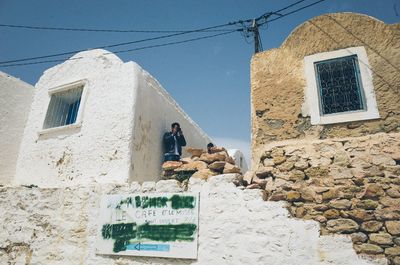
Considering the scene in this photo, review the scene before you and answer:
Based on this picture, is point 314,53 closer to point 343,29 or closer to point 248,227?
point 343,29

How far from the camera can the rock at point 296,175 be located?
14.6 ft

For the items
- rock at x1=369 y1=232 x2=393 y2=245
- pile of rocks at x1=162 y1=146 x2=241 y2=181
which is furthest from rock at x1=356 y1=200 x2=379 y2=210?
pile of rocks at x1=162 y1=146 x2=241 y2=181

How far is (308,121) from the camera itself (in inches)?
193

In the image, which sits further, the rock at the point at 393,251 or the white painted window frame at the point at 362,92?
the white painted window frame at the point at 362,92

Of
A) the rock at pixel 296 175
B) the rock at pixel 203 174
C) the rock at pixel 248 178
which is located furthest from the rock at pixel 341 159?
the rock at pixel 203 174

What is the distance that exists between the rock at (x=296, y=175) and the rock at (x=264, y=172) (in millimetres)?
311

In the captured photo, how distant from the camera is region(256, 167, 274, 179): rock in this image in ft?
15.2

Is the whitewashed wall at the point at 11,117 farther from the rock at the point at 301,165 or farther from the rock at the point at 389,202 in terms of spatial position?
the rock at the point at 389,202

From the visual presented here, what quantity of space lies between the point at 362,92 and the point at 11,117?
25.5 ft

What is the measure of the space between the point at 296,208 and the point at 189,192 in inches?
64.6

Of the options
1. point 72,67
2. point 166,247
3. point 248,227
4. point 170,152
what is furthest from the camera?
point 72,67

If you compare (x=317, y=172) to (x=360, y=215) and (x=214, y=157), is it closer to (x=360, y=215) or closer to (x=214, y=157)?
(x=360, y=215)

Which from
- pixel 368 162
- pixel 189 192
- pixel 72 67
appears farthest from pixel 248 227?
pixel 72 67

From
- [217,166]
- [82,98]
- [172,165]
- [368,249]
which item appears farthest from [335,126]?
[82,98]
